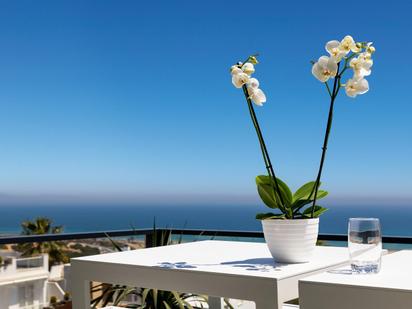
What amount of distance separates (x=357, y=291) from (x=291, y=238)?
477 mm

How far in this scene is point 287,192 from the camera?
1753 mm

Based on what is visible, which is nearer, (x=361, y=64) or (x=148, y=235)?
(x=361, y=64)

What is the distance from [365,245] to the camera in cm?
143

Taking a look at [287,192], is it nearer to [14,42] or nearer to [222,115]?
[14,42]

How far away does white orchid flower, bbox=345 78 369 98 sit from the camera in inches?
62.7

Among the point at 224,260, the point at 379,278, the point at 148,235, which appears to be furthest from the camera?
the point at 148,235

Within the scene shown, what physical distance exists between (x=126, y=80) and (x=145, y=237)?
88.8 ft

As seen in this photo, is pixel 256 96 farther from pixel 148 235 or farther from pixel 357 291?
pixel 148 235

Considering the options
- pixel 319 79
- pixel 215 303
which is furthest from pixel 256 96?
pixel 215 303

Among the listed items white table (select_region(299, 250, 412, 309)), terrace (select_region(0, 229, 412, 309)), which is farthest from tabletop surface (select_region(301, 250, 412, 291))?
terrace (select_region(0, 229, 412, 309))

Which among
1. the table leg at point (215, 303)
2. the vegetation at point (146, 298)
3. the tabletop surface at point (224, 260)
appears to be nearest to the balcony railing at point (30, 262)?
the vegetation at point (146, 298)

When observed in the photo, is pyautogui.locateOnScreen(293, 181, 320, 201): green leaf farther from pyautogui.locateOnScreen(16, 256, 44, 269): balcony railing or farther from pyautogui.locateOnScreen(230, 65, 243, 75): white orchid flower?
pyautogui.locateOnScreen(16, 256, 44, 269): balcony railing

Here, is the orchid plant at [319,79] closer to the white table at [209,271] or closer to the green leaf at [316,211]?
the green leaf at [316,211]

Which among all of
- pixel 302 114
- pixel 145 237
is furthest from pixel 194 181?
pixel 145 237
